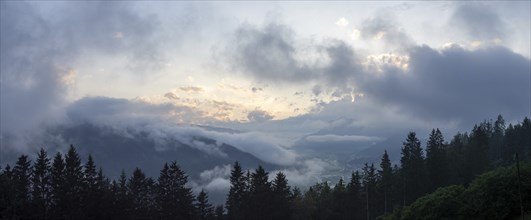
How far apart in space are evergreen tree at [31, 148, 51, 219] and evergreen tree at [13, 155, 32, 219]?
4.16 feet

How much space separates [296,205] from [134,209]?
51.5 m

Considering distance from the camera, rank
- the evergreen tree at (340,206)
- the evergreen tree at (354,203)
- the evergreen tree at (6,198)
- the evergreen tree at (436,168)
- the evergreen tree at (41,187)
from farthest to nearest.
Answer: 1. the evergreen tree at (340,206)
2. the evergreen tree at (354,203)
3. the evergreen tree at (436,168)
4. the evergreen tree at (41,187)
5. the evergreen tree at (6,198)

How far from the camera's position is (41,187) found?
85938 millimetres

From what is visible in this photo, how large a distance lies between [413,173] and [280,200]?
109ft

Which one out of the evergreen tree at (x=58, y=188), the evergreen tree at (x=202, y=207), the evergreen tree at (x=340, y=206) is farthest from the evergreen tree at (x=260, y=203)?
the evergreen tree at (x=58, y=188)

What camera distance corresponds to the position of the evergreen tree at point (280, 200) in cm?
10212

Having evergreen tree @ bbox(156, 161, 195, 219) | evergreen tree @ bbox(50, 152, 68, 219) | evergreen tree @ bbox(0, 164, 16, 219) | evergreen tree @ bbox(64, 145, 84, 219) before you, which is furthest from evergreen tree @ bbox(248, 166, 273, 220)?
evergreen tree @ bbox(0, 164, 16, 219)

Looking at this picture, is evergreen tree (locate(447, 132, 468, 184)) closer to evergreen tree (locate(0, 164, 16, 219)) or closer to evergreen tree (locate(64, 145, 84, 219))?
evergreen tree (locate(64, 145, 84, 219))

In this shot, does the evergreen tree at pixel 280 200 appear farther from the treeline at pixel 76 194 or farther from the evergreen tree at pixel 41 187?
the evergreen tree at pixel 41 187

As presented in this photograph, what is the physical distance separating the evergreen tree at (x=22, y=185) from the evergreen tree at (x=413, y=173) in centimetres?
7876

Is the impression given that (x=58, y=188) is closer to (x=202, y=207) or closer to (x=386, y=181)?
(x=202, y=207)

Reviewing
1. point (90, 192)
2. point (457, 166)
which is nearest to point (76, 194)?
point (90, 192)

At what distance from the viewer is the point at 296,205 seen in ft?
432

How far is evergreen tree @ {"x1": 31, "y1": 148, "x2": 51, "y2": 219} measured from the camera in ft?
270
